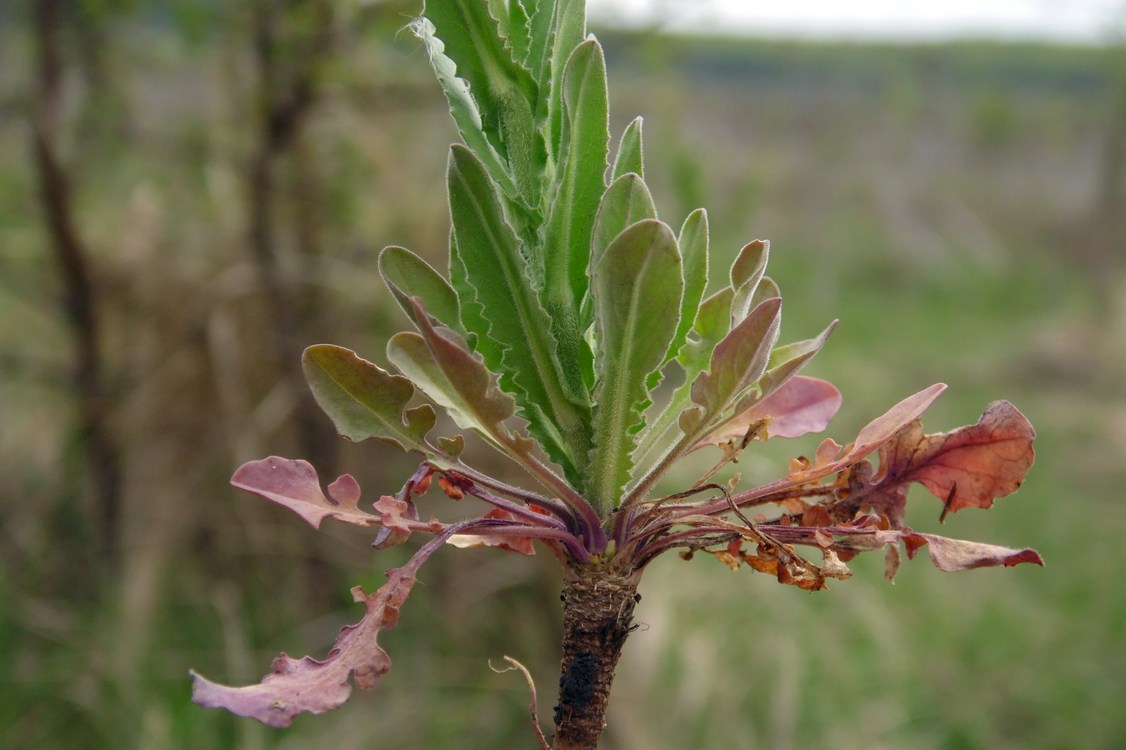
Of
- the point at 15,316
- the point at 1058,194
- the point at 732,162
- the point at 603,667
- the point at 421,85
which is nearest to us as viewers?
the point at 603,667

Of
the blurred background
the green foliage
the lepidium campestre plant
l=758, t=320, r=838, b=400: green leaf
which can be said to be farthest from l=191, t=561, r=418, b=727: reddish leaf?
the blurred background

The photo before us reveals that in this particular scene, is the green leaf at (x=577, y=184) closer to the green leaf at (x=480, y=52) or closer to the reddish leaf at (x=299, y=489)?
the green leaf at (x=480, y=52)

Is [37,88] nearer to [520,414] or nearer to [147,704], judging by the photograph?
[147,704]

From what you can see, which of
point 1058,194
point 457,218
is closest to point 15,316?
point 457,218

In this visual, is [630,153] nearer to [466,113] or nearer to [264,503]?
[466,113]

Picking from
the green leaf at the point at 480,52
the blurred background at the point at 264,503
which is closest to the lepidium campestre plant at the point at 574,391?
the green leaf at the point at 480,52

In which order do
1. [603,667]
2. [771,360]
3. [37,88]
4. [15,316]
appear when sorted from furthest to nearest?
[15,316]
[37,88]
[771,360]
[603,667]

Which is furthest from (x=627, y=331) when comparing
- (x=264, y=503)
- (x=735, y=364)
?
(x=264, y=503)
